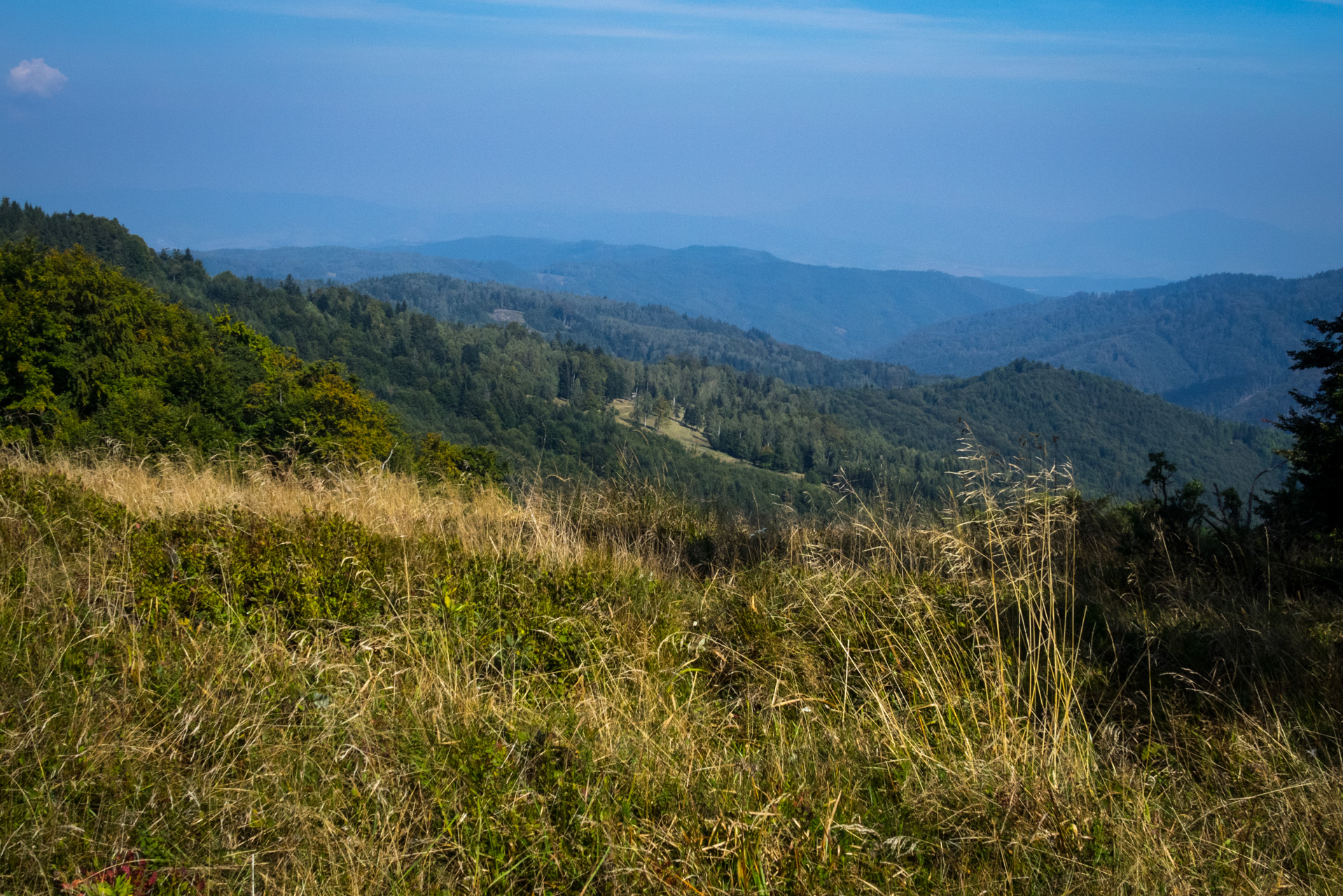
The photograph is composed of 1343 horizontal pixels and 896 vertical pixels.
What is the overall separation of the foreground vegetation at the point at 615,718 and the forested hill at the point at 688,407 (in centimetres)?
4537

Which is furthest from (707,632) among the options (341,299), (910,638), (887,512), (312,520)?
(341,299)

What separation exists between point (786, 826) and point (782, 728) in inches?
27.5

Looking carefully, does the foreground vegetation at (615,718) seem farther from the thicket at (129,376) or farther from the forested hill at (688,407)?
the forested hill at (688,407)

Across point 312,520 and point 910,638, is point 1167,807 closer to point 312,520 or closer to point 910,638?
point 910,638

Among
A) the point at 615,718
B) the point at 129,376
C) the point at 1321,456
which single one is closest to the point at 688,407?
the point at 129,376

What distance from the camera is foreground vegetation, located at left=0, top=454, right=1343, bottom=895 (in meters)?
1.98

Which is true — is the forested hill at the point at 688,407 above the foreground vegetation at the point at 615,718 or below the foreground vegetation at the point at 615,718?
below

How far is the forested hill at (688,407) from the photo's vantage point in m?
88.9

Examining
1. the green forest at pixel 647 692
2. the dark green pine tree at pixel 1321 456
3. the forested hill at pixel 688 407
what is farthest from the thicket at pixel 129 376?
the forested hill at pixel 688 407

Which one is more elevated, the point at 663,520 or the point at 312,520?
the point at 312,520

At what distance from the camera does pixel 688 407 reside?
142375 millimetres

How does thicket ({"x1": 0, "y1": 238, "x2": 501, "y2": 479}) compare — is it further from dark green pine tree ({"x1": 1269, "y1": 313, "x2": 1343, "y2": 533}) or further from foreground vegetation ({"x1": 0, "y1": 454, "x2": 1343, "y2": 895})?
dark green pine tree ({"x1": 1269, "y1": 313, "x2": 1343, "y2": 533})

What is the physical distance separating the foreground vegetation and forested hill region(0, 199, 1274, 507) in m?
45.4

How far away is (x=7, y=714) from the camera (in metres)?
2.30
